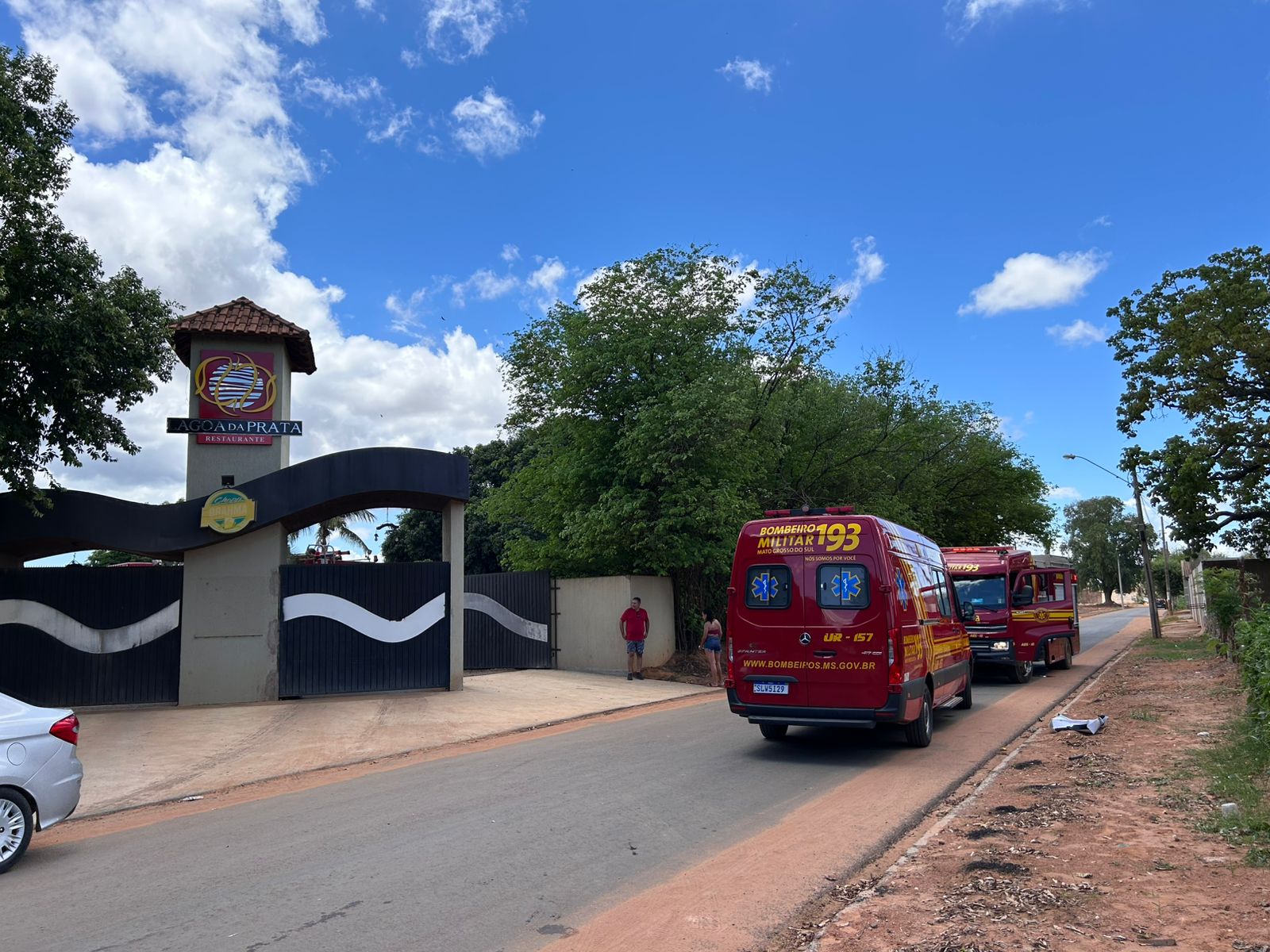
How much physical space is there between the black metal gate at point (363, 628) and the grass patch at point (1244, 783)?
39.6ft

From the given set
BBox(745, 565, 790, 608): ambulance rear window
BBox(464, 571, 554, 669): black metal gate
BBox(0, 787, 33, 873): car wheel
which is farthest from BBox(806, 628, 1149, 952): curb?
BBox(464, 571, 554, 669): black metal gate

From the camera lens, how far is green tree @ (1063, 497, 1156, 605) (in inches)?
3676

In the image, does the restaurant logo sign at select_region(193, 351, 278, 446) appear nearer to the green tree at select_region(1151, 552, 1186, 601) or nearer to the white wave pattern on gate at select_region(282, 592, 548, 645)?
the white wave pattern on gate at select_region(282, 592, 548, 645)

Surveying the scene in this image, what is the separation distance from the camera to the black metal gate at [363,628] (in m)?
15.9

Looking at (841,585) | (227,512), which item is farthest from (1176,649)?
(227,512)

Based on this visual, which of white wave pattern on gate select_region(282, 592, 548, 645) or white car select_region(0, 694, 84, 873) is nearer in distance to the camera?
white car select_region(0, 694, 84, 873)

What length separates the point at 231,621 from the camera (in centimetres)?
1558

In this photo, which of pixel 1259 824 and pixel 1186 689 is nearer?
pixel 1259 824

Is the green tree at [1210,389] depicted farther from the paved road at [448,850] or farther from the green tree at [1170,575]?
the green tree at [1170,575]

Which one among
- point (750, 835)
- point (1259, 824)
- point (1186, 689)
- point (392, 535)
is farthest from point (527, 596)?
point (392, 535)

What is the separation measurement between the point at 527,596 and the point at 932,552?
11.1 m

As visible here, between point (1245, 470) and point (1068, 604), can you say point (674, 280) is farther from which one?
point (1245, 470)

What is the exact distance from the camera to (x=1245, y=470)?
2539cm

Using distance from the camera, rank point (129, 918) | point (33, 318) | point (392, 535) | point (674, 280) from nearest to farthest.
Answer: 1. point (129, 918)
2. point (33, 318)
3. point (674, 280)
4. point (392, 535)
